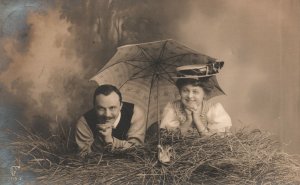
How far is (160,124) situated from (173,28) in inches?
22.1

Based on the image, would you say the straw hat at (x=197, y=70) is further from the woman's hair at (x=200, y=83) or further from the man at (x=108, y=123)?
the man at (x=108, y=123)

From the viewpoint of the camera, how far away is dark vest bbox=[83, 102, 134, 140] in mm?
2658

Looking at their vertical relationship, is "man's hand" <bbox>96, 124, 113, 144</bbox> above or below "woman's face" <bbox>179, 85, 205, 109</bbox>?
below

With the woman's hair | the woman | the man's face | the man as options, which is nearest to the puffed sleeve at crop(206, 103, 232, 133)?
the woman

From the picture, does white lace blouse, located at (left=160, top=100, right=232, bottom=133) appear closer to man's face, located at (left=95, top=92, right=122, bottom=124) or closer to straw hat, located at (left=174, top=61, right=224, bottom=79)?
straw hat, located at (left=174, top=61, right=224, bottom=79)

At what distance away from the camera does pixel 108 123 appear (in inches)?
105

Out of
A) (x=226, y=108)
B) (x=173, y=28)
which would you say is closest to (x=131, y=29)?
(x=173, y=28)

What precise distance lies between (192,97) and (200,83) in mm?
92

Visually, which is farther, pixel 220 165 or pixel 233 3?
pixel 233 3

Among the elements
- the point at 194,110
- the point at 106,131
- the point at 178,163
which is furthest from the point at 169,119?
the point at 106,131

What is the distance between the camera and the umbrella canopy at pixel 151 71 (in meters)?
2.65

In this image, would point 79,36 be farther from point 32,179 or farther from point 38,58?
point 32,179

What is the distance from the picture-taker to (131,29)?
8.86ft

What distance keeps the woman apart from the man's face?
10.8 inches
